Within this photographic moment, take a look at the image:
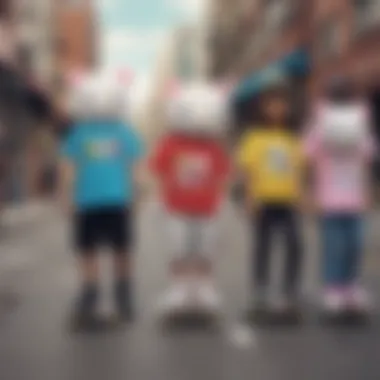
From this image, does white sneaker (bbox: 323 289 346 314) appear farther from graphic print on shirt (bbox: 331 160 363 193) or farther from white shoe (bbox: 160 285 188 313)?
white shoe (bbox: 160 285 188 313)

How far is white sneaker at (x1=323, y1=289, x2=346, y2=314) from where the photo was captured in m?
7.97

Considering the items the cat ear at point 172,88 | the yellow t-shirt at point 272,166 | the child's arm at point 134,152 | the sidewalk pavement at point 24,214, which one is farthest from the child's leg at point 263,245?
the sidewalk pavement at point 24,214

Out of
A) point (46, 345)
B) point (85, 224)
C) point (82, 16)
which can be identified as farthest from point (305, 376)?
point (82, 16)

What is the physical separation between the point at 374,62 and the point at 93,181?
17870 mm

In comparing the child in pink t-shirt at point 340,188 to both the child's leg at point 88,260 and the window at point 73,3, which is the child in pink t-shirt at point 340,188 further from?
the window at point 73,3

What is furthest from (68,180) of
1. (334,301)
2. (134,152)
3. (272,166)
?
(334,301)

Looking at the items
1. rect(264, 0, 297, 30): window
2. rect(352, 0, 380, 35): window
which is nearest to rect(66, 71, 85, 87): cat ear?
rect(352, 0, 380, 35): window

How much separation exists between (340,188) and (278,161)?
0.45 metres

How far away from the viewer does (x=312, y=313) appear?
27.3ft

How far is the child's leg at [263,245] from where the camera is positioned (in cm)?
819

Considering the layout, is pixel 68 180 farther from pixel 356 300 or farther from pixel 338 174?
pixel 356 300

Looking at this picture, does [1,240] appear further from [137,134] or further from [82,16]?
[82,16]

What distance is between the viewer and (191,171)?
26.1 ft

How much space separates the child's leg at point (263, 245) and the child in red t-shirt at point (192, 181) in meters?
0.36
